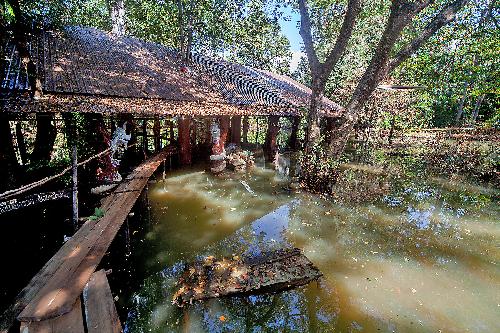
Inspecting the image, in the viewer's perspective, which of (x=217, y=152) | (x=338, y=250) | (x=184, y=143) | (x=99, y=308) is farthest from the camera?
(x=184, y=143)

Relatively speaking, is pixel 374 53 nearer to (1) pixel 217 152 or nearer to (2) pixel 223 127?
(2) pixel 223 127

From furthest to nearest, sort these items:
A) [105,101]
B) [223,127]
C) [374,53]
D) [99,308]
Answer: [223,127]
[374,53]
[105,101]
[99,308]

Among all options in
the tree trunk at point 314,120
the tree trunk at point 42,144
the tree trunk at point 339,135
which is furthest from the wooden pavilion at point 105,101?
the tree trunk at point 339,135

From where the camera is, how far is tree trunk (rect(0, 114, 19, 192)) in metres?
7.17

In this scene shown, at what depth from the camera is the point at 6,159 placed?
23.9ft

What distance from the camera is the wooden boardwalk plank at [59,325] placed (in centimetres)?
303

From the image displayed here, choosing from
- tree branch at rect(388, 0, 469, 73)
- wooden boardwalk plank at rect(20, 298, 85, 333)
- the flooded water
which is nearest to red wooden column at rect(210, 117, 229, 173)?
the flooded water

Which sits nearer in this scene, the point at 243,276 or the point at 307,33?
the point at 243,276

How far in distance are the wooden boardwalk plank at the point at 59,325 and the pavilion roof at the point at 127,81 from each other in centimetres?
601

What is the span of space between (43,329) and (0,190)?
5.93m

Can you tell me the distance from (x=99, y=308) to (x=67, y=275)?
2.47ft

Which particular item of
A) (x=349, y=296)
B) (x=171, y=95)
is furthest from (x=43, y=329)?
(x=171, y=95)

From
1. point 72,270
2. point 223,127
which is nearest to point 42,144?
point 223,127

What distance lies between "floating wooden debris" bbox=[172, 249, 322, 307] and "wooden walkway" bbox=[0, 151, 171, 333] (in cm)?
166
